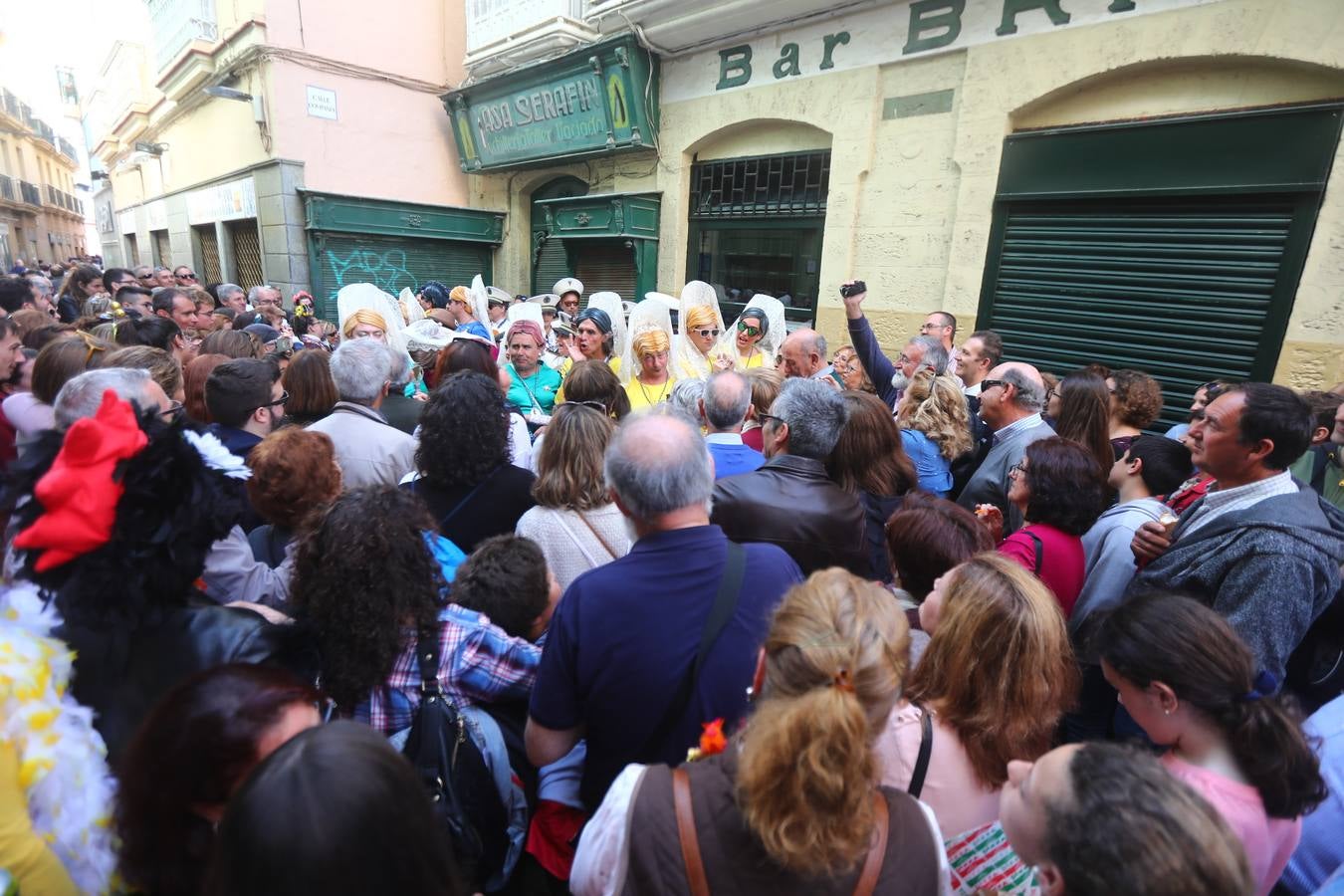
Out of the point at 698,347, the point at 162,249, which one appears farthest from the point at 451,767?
the point at 162,249

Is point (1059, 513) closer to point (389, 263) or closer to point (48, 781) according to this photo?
point (48, 781)

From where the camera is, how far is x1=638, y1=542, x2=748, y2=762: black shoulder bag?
4.56ft

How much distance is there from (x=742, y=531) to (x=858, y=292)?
2255 millimetres

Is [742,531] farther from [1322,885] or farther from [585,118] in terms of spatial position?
[585,118]

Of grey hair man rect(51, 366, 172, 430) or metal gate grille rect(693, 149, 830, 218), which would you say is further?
metal gate grille rect(693, 149, 830, 218)

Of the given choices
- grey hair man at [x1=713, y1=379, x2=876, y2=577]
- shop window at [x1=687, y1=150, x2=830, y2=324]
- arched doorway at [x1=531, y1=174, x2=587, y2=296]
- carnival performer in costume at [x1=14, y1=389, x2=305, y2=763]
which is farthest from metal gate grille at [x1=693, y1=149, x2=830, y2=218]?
carnival performer in costume at [x1=14, y1=389, x2=305, y2=763]

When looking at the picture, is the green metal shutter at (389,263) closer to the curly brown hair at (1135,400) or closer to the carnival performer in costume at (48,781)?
the carnival performer in costume at (48,781)

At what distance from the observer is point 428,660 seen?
4.74 feet

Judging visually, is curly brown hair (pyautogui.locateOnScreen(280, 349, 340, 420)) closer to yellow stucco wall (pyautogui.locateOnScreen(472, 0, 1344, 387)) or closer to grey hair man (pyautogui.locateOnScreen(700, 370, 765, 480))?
grey hair man (pyautogui.locateOnScreen(700, 370, 765, 480))

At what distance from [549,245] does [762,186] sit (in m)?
4.18

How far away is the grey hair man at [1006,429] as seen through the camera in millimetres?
2848

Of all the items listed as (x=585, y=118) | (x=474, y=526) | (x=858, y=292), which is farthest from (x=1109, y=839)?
(x=585, y=118)

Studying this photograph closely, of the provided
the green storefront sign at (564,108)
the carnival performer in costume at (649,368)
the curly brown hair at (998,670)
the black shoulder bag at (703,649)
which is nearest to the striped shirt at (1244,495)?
the curly brown hair at (998,670)

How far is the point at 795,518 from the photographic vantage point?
208 centimetres
